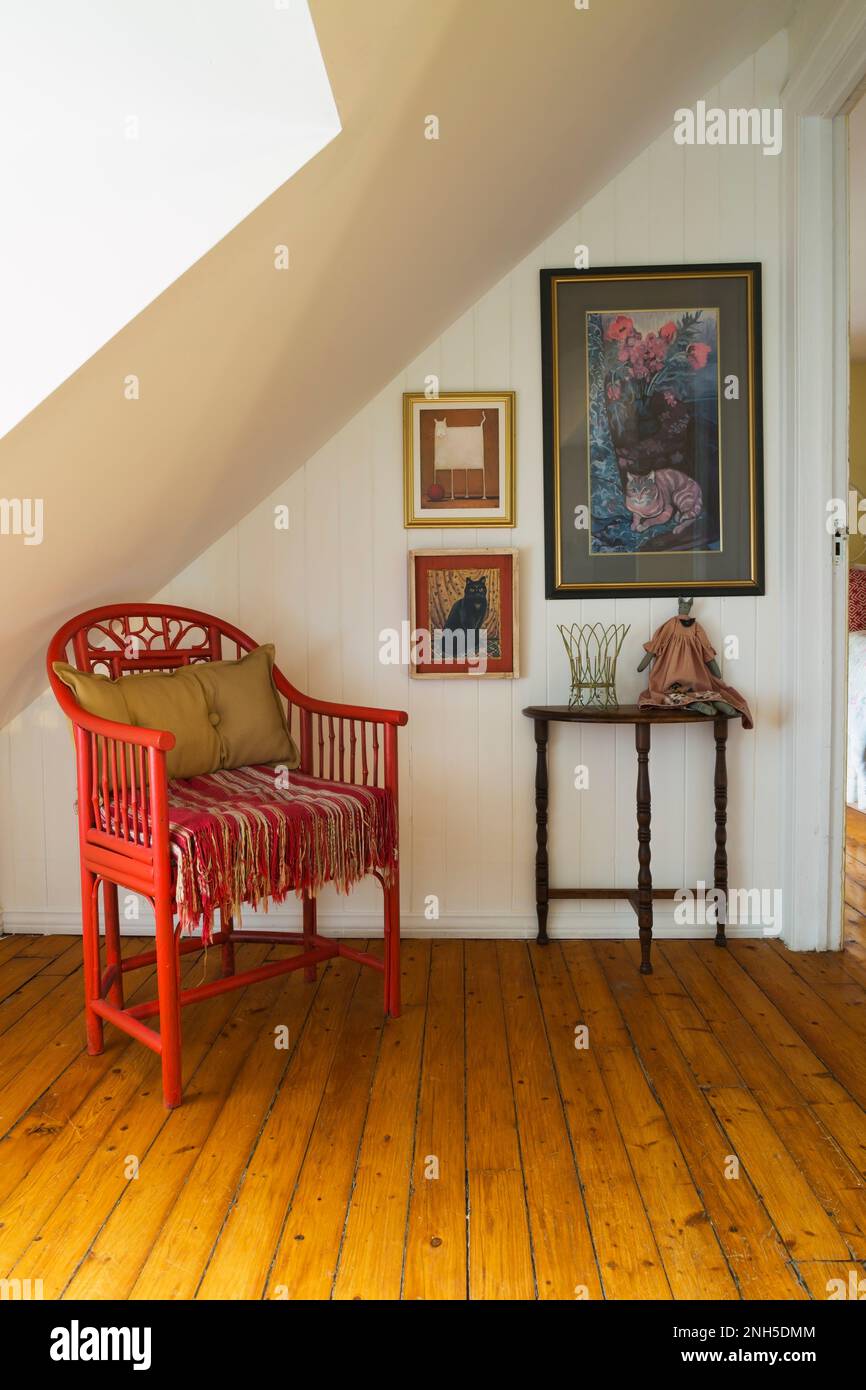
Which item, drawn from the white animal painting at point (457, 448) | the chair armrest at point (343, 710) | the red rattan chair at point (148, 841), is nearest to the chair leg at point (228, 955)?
the red rattan chair at point (148, 841)

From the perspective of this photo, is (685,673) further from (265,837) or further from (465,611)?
(265,837)

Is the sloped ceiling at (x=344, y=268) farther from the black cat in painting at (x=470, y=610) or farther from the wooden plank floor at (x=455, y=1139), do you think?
the wooden plank floor at (x=455, y=1139)

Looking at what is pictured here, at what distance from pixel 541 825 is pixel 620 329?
155cm

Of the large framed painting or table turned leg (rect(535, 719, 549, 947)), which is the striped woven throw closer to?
table turned leg (rect(535, 719, 549, 947))

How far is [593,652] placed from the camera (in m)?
3.14

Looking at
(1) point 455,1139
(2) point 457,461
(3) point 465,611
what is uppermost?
(2) point 457,461

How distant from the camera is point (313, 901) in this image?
9.12ft

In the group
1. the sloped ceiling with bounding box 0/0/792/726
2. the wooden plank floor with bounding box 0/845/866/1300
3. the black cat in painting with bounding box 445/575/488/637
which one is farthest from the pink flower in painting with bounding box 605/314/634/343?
the wooden plank floor with bounding box 0/845/866/1300

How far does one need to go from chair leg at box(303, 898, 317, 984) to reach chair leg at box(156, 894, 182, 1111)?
2.37 ft

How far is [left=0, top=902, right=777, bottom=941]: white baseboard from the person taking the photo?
3.16 m

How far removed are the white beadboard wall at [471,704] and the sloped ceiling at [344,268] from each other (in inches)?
4.9

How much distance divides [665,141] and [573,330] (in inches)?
24.9

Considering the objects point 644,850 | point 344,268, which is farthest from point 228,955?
point 344,268
